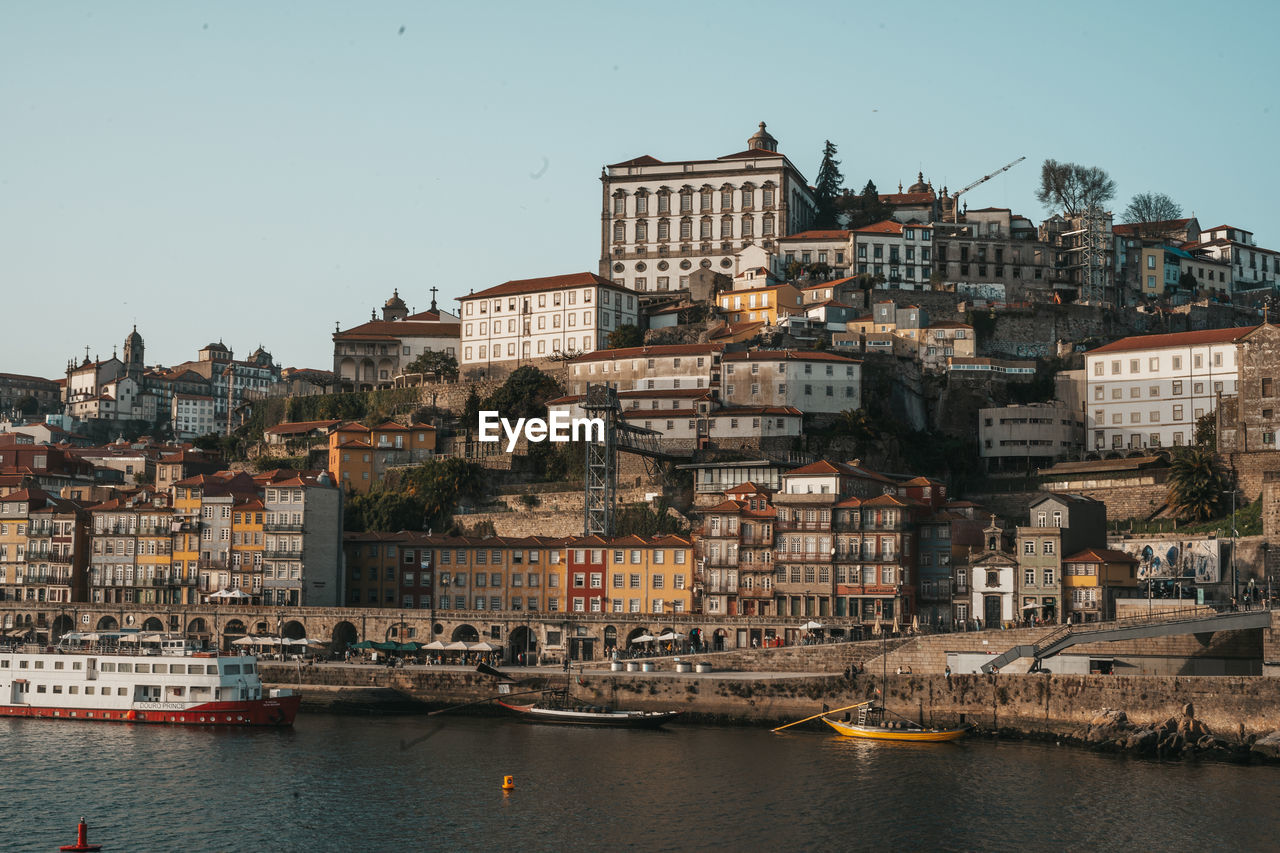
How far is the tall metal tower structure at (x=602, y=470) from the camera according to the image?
84.6m

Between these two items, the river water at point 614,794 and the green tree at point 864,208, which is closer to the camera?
the river water at point 614,794

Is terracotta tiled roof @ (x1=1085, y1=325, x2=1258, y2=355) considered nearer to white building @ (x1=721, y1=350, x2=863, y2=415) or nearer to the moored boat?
white building @ (x1=721, y1=350, x2=863, y2=415)

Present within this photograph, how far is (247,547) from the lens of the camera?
8444cm

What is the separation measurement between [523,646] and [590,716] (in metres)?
15.0

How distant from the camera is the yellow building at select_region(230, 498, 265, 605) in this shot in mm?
83875

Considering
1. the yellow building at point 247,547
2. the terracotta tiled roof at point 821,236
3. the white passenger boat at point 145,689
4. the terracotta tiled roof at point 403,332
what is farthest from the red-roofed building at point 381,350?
the white passenger boat at point 145,689

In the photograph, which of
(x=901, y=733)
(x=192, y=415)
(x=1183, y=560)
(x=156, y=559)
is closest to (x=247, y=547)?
(x=156, y=559)

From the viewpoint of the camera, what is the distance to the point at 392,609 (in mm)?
79438

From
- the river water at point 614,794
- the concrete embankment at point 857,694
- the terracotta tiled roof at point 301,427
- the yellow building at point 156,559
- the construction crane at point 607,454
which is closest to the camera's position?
the river water at point 614,794

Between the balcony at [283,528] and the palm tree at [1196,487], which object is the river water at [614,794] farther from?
the palm tree at [1196,487]

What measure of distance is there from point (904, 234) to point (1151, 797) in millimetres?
75513

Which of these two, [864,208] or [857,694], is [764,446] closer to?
[857,694]

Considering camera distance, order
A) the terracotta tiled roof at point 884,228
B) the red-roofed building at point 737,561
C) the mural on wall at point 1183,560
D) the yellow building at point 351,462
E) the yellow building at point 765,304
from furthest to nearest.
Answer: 1. the terracotta tiled roof at point 884,228
2. the yellow building at point 765,304
3. the yellow building at point 351,462
4. the red-roofed building at point 737,561
5. the mural on wall at point 1183,560

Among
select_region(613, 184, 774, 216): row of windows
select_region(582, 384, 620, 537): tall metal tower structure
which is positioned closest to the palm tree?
select_region(582, 384, 620, 537): tall metal tower structure
